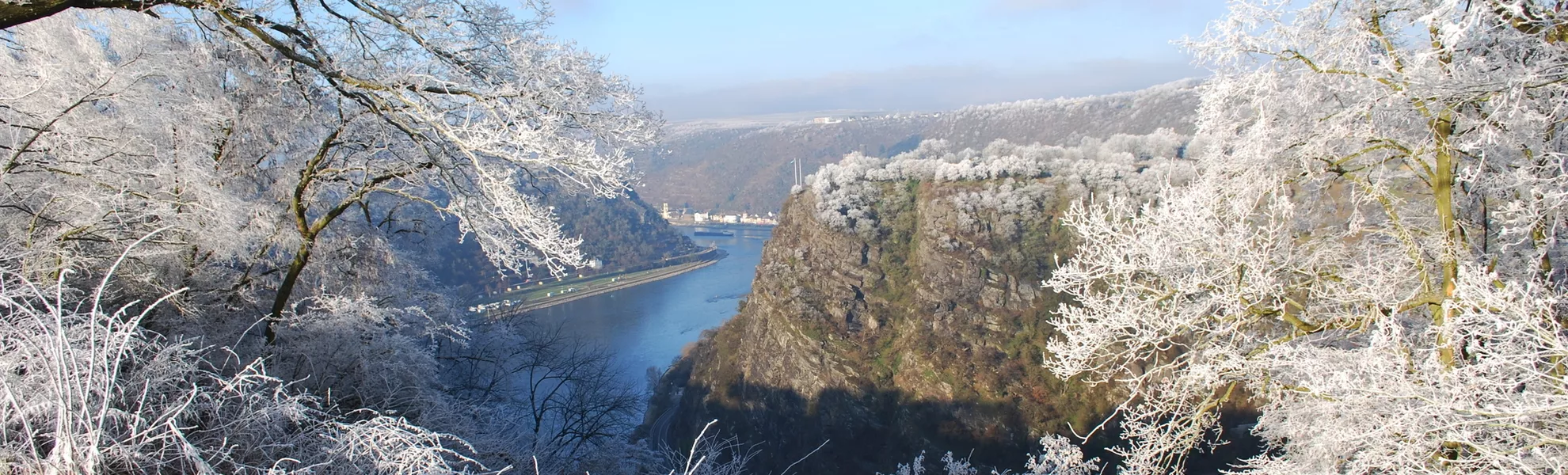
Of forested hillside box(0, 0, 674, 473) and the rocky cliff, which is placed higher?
forested hillside box(0, 0, 674, 473)

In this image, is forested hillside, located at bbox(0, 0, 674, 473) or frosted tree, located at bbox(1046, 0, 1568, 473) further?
forested hillside, located at bbox(0, 0, 674, 473)

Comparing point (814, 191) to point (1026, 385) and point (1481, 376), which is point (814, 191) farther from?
point (1481, 376)

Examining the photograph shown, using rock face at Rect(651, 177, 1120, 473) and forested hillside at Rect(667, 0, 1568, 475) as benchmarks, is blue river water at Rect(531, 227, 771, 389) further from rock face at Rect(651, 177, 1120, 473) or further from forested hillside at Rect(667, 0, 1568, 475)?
forested hillside at Rect(667, 0, 1568, 475)

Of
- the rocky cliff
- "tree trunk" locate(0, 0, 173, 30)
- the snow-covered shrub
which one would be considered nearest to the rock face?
the rocky cliff

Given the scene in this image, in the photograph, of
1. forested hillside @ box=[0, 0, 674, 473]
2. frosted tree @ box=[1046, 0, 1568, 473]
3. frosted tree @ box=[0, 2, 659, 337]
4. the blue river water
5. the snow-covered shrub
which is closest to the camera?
the snow-covered shrub

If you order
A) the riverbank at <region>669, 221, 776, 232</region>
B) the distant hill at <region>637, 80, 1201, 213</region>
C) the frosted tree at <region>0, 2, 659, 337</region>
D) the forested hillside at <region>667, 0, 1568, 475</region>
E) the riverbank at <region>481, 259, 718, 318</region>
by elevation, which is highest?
the frosted tree at <region>0, 2, 659, 337</region>

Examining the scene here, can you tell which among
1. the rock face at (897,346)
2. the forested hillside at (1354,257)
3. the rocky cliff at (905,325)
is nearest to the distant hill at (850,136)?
the rocky cliff at (905,325)

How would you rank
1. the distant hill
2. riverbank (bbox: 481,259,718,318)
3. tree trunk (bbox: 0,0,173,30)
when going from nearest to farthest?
tree trunk (bbox: 0,0,173,30) < riverbank (bbox: 481,259,718,318) < the distant hill
